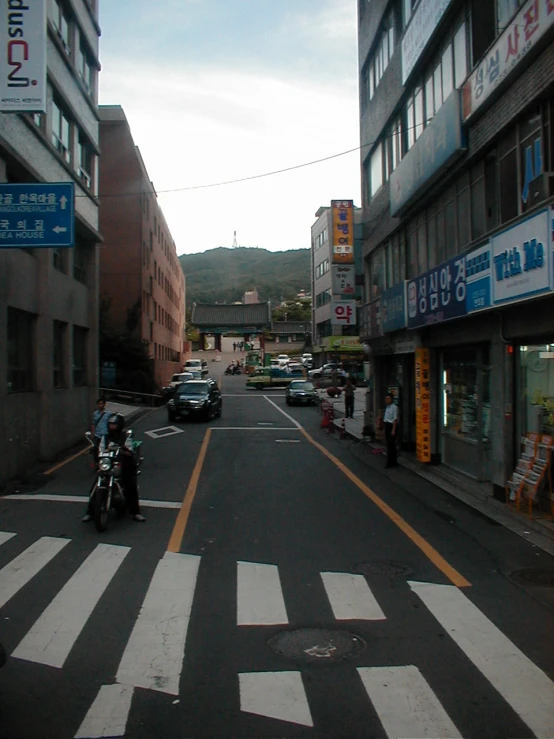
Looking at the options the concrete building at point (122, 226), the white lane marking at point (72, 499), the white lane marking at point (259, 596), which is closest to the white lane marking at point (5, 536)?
the white lane marking at point (72, 499)

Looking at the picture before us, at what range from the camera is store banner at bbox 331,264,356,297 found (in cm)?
2584

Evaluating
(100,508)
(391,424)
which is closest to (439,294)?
(391,424)

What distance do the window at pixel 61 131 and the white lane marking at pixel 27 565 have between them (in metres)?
13.9

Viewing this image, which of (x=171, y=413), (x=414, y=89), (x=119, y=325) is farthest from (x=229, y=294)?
(x=414, y=89)

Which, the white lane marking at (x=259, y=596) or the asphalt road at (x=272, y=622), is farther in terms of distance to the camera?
the white lane marking at (x=259, y=596)

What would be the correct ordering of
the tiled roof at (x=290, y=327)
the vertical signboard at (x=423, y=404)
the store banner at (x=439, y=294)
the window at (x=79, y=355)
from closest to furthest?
the store banner at (x=439, y=294) < the vertical signboard at (x=423, y=404) < the window at (x=79, y=355) < the tiled roof at (x=290, y=327)

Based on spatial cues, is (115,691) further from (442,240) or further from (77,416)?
(77,416)

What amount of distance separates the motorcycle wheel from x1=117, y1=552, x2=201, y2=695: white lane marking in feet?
6.61

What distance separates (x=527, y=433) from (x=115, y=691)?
856 cm

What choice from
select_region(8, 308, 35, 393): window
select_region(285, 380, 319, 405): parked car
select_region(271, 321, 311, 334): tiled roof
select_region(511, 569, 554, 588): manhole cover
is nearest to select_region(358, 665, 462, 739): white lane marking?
select_region(511, 569, 554, 588): manhole cover

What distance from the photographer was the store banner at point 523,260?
964 cm

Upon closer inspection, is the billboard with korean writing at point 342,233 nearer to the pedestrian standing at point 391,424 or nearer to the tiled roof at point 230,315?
the pedestrian standing at point 391,424

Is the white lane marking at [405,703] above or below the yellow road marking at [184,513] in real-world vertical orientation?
above

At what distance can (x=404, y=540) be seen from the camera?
10.2 m
